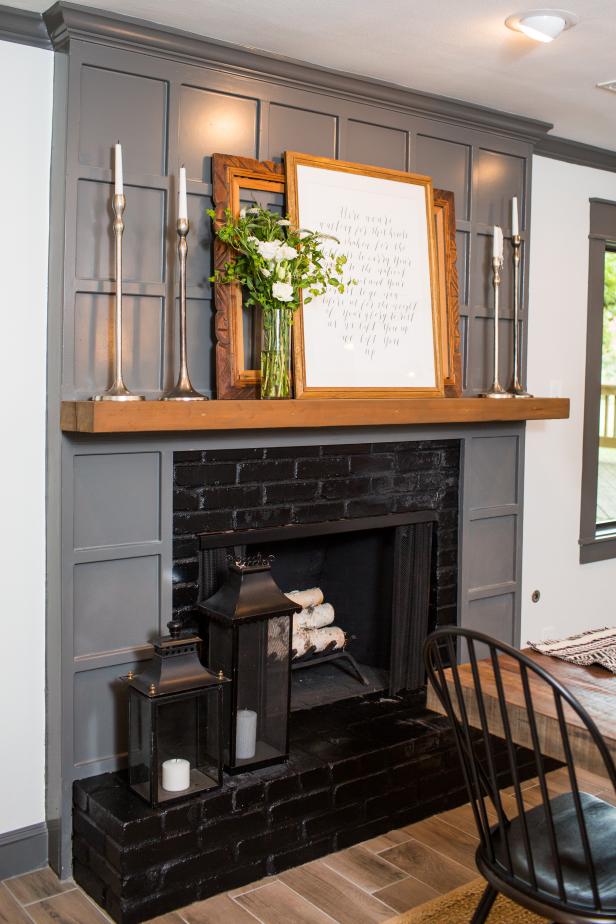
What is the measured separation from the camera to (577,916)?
1719 mm

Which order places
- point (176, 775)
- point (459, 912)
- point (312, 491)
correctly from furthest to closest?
point (312, 491), point (176, 775), point (459, 912)

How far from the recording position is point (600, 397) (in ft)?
14.3

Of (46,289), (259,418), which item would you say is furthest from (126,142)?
(259,418)

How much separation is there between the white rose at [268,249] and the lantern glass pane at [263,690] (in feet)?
3.65

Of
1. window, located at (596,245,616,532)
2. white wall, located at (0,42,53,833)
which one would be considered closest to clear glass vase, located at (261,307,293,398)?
white wall, located at (0,42,53,833)

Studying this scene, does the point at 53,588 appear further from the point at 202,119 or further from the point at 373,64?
the point at 373,64

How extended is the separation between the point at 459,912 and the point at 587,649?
84 cm

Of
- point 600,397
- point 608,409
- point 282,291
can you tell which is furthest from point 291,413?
point 608,409

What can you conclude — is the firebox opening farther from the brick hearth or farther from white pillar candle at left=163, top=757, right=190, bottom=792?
white pillar candle at left=163, top=757, right=190, bottom=792

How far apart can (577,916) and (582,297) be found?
303 cm

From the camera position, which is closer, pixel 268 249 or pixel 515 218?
pixel 268 249

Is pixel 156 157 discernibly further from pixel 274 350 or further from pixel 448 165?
pixel 448 165

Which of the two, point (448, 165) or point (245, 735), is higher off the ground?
point (448, 165)

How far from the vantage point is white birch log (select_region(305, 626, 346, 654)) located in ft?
11.8
